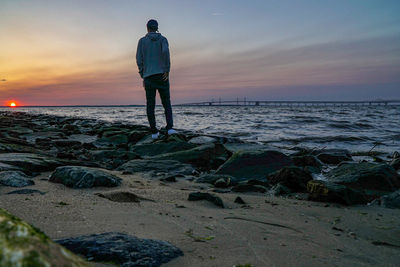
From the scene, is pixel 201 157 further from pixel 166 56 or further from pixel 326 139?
pixel 326 139

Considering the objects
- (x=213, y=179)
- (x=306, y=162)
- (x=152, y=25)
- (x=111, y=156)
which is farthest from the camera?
(x=152, y=25)

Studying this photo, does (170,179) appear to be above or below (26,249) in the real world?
below

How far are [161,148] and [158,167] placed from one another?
1.59 meters

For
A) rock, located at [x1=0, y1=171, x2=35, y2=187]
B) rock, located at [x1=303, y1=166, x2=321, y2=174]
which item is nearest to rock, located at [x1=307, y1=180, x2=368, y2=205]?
rock, located at [x1=303, y1=166, x2=321, y2=174]

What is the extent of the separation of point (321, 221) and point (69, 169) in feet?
7.71

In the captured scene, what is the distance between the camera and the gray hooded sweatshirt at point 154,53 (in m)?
7.05

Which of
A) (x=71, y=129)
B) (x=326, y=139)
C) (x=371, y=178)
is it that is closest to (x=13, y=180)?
(x=371, y=178)

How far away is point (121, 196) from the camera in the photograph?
2557 millimetres

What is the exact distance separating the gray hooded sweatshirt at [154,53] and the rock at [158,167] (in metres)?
2.98

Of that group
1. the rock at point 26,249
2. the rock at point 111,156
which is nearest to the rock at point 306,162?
the rock at point 111,156

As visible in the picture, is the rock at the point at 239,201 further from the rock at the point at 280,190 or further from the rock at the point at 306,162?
the rock at the point at 306,162

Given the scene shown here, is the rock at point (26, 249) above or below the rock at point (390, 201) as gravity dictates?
above

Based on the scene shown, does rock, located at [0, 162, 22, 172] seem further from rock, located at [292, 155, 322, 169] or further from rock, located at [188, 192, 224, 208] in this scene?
rock, located at [292, 155, 322, 169]

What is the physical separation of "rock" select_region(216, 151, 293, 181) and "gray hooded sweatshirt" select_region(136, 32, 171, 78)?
338 cm
